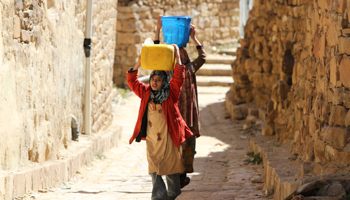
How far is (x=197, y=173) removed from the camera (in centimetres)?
664

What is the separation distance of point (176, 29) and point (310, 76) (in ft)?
4.59

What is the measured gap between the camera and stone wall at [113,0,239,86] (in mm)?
15047

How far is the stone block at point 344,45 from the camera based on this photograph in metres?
4.11

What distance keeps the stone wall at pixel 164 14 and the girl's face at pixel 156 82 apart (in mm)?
10529

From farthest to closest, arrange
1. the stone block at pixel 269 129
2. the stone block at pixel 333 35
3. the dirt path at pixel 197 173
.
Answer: the stone block at pixel 269 129
the dirt path at pixel 197 173
the stone block at pixel 333 35

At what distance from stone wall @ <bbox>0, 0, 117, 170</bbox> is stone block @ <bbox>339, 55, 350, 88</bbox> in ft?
8.81

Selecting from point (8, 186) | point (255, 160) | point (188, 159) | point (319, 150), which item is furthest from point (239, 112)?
point (8, 186)

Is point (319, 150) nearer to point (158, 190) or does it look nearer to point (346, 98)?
point (346, 98)

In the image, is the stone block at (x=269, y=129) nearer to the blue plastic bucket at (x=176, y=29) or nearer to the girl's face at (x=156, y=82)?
the blue plastic bucket at (x=176, y=29)

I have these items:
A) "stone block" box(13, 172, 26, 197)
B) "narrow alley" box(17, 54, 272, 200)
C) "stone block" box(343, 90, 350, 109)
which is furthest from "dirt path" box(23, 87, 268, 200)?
"stone block" box(343, 90, 350, 109)

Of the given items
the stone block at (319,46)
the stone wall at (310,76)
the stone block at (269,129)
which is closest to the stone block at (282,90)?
the stone wall at (310,76)

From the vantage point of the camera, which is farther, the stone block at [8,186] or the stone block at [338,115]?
the stone block at [8,186]

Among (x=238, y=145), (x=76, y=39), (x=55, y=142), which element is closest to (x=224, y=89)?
(x=238, y=145)

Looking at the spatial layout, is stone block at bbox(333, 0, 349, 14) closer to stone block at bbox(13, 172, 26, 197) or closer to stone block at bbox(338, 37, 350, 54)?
stone block at bbox(338, 37, 350, 54)
